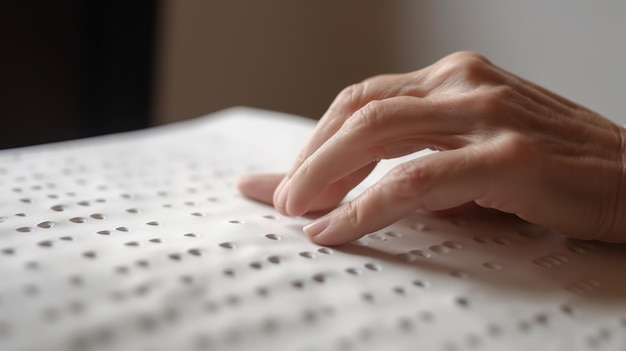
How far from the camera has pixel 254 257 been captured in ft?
1.42

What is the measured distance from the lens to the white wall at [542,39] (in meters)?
1.35

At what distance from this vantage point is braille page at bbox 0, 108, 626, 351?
34 cm

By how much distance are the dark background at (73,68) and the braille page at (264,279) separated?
3.70ft

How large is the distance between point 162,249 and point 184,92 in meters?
1.57

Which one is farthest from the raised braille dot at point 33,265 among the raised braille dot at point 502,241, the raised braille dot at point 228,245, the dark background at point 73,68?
the dark background at point 73,68

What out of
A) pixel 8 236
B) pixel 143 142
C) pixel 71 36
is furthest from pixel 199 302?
pixel 71 36

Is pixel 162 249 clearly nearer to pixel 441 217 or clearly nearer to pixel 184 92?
pixel 441 217

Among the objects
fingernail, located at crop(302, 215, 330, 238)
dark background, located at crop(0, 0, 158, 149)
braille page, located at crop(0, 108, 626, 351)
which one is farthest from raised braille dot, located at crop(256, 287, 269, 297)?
dark background, located at crop(0, 0, 158, 149)

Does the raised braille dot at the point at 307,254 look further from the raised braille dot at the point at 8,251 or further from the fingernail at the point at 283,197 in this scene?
the raised braille dot at the point at 8,251

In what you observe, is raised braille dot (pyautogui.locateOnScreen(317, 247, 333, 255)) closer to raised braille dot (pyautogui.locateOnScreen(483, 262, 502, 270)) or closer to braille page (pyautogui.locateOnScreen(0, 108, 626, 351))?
braille page (pyautogui.locateOnScreen(0, 108, 626, 351))

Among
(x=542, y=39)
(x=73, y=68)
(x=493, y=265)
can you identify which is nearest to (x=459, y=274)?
(x=493, y=265)

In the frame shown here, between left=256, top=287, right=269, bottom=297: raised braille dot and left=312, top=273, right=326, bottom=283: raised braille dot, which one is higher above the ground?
left=256, top=287, right=269, bottom=297: raised braille dot

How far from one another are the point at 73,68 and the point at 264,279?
1506mm

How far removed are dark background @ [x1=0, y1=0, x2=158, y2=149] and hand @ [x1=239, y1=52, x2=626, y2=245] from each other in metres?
1.30
